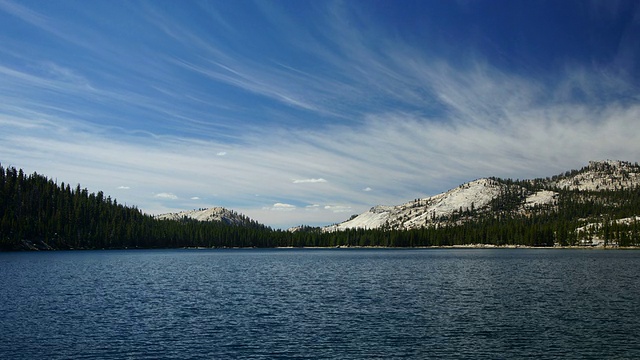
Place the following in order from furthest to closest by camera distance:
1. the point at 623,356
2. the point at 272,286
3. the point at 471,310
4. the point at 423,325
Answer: the point at 272,286, the point at 471,310, the point at 423,325, the point at 623,356

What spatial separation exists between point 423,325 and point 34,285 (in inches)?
3082

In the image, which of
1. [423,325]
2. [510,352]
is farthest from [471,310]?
[510,352]

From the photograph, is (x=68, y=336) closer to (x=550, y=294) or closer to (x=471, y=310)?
(x=471, y=310)

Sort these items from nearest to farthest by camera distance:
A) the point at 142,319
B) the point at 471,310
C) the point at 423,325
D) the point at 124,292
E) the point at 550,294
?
the point at 423,325 < the point at 142,319 < the point at 471,310 < the point at 550,294 < the point at 124,292

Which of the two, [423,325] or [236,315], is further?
[236,315]

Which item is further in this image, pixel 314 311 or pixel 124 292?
pixel 124 292

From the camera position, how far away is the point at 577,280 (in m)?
91.3

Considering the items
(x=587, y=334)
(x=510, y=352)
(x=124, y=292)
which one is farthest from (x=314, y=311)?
(x=124, y=292)

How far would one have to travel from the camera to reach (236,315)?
56.5 m

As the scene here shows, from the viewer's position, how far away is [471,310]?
58531 millimetres

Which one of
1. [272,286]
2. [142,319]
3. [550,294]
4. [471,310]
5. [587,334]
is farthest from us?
[272,286]

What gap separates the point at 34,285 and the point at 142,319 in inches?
1950

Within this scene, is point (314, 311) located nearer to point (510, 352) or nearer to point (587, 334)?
point (510, 352)

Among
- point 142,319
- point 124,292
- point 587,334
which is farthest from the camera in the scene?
point 124,292
